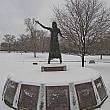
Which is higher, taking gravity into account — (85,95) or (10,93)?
(85,95)

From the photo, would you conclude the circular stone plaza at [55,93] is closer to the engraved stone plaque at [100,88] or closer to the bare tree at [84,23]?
the engraved stone plaque at [100,88]

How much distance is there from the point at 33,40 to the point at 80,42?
27.1 m

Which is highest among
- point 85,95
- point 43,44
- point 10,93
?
point 43,44

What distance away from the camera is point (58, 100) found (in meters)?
6.98

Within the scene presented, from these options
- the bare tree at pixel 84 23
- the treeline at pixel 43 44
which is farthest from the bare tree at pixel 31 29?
the bare tree at pixel 84 23

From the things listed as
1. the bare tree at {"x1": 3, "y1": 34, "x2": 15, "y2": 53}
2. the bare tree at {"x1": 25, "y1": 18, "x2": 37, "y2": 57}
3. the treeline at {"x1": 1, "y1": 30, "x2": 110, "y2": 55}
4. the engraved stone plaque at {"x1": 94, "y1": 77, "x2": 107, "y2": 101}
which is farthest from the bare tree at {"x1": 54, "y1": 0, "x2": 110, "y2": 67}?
the bare tree at {"x1": 3, "y1": 34, "x2": 15, "y2": 53}

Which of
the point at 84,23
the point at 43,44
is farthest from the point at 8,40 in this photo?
the point at 84,23

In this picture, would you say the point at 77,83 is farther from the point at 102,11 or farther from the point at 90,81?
the point at 102,11

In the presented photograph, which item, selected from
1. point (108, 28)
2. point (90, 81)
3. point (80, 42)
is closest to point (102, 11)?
point (108, 28)

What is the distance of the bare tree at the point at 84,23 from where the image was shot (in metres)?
16.9

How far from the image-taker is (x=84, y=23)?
55.6 feet

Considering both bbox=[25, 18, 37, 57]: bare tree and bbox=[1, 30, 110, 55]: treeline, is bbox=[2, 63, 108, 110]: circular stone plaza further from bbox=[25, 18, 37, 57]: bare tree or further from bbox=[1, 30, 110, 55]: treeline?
bbox=[25, 18, 37, 57]: bare tree

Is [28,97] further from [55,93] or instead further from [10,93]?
[10,93]

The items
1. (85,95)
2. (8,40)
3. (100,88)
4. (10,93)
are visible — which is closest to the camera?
(85,95)
